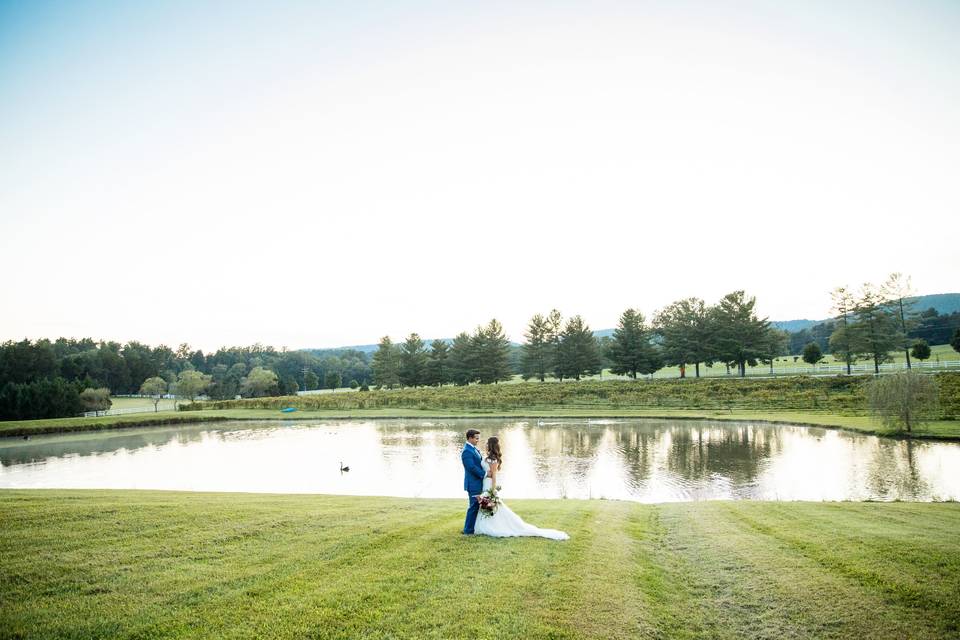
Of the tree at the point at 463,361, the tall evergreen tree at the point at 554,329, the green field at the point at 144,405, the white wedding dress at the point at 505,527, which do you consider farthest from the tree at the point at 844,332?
the green field at the point at 144,405

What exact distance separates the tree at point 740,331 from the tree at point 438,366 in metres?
44.7

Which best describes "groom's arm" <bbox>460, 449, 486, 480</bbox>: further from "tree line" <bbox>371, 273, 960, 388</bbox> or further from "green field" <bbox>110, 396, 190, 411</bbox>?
"green field" <bbox>110, 396, 190, 411</bbox>

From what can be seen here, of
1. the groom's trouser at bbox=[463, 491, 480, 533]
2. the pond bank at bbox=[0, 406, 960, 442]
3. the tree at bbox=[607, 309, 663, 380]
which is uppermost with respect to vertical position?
the tree at bbox=[607, 309, 663, 380]

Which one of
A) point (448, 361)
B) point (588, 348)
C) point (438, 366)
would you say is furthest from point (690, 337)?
point (438, 366)

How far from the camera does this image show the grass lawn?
254 inches

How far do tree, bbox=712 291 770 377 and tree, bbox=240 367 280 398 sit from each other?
78.3m

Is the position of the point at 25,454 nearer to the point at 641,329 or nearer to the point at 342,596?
the point at 342,596

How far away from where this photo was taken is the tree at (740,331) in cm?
7150

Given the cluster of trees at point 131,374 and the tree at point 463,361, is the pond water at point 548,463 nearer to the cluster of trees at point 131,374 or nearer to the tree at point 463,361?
the cluster of trees at point 131,374

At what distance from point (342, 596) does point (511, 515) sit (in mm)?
4193

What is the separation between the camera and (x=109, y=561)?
8.55 meters

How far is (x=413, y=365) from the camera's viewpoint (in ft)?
306

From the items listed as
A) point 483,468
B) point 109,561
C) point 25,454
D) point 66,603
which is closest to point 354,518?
point 483,468

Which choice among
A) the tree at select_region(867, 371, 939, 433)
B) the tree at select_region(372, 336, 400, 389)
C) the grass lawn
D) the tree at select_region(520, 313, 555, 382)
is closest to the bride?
the grass lawn
